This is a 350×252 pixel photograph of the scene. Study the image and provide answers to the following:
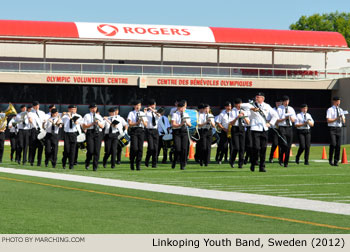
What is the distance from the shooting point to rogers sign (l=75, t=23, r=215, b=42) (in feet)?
183

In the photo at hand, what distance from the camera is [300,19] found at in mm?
114750

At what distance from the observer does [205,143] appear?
25.5m

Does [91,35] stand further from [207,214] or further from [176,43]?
[207,214]

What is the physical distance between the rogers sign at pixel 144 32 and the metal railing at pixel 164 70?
2855mm

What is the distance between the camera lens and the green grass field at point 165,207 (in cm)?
1048

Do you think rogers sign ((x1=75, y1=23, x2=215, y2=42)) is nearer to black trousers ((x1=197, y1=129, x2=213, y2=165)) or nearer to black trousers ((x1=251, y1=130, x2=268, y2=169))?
black trousers ((x1=197, y1=129, x2=213, y2=165))

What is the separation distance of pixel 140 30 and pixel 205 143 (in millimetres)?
33000

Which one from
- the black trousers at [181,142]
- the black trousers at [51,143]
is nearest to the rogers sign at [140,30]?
the black trousers at [51,143]

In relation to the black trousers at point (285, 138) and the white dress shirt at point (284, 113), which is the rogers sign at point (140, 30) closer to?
the white dress shirt at point (284, 113)

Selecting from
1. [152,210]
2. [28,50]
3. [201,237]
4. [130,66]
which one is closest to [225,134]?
[152,210]

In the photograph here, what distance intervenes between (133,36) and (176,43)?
2970mm

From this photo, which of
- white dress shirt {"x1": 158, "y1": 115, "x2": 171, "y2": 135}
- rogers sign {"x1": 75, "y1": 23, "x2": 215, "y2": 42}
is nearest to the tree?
rogers sign {"x1": 75, "y1": 23, "x2": 215, "y2": 42}

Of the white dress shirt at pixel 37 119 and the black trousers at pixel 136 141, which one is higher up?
the white dress shirt at pixel 37 119

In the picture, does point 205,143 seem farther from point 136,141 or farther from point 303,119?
point 303,119
